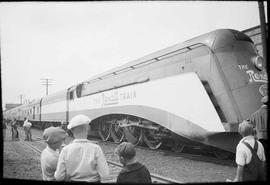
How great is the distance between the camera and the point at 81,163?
2295mm

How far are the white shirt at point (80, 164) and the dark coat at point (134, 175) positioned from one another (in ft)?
1.15

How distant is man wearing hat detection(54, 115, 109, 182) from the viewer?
229cm

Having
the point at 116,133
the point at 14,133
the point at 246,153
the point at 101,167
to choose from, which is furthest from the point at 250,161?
the point at 14,133

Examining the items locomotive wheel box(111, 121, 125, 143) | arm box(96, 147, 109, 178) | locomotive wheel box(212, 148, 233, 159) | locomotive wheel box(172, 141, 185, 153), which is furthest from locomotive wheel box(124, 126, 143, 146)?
arm box(96, 147, 109, 178)

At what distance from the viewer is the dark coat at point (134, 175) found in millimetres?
2598

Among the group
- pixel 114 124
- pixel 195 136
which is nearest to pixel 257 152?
pixel 195 136

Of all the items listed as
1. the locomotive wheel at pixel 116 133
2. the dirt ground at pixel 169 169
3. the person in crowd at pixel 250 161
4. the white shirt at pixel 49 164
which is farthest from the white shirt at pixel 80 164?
the locomotive wheel at pixel 116 133

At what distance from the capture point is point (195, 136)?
5203 mm

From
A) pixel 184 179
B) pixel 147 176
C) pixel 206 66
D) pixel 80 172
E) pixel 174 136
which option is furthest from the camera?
Result: pixel 174 136

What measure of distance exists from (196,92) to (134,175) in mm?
2923

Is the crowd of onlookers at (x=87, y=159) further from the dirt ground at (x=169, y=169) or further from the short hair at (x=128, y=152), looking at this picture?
the dirt ground at (x=169, y=169)

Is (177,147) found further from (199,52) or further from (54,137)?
(54,137)

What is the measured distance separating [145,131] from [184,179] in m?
3.11

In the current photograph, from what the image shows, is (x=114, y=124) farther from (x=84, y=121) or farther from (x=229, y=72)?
(x=84, y=121)
